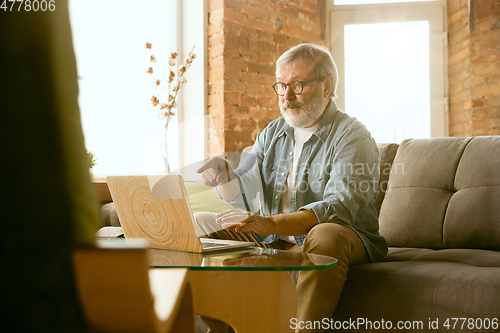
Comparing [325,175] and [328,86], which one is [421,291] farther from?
[328,86]

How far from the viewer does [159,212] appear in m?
1.18

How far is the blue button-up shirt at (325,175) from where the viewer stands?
1.52 metres

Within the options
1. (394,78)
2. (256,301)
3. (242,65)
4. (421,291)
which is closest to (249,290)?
(256,301)

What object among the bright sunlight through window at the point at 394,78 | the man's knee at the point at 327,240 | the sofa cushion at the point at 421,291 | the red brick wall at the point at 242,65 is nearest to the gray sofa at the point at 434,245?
the sofa cushion at the point at 421,291

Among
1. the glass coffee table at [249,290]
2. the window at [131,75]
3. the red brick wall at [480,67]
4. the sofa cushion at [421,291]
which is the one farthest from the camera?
the red brick wall at [480,67]

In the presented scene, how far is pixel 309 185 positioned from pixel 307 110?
0.31m

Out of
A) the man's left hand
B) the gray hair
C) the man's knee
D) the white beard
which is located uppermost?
the gray hair

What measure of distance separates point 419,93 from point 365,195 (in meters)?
2.31

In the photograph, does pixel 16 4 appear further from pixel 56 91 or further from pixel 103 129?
pixel 103 129

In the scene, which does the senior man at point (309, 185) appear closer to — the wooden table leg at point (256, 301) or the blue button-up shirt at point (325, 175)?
the blue button-up shirt at point (325, 175)

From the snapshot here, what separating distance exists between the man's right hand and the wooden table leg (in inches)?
26.4

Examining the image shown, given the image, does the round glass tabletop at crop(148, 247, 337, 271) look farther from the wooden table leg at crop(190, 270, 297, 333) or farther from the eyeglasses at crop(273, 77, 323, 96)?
the eyeglasses at crop(273, 77, 323, 96)

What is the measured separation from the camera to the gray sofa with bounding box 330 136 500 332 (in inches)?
48.0

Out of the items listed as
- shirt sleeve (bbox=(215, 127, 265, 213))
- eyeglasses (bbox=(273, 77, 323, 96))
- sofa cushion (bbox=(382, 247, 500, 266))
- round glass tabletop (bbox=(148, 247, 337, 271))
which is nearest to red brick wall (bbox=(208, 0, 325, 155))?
shirt sleeve (bbox=(215, 127, 265, 213))
